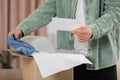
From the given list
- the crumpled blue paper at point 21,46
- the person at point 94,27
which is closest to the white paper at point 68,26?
the person at point 94,27

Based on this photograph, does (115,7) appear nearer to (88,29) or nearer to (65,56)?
(88,29)

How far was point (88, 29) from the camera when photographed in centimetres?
98

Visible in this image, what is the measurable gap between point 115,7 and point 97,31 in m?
0.13

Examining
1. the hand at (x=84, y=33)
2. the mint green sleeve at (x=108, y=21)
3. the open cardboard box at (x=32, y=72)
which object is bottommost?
the open cardboard box at (x=32, y=72)

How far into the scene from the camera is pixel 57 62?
984mm

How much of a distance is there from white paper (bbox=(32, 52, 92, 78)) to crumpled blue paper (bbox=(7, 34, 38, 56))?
8cm

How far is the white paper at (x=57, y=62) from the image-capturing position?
3.20ft

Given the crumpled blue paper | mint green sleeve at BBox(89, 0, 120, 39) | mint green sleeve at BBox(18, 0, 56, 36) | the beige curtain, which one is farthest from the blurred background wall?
mint green sleeve at BBox(89, 0, 120, 39)

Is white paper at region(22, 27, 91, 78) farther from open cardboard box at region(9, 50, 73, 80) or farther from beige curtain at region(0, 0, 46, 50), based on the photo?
beige curtain at region(0, 0, 46, 50)

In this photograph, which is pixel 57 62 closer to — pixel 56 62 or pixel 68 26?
pixel 56 62

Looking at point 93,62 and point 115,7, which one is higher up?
point 115,7

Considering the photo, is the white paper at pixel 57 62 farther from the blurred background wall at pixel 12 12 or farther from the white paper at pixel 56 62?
the blurred background wall at pixel 12 12

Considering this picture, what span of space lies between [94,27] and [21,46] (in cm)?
33

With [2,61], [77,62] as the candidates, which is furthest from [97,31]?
[2,61]
